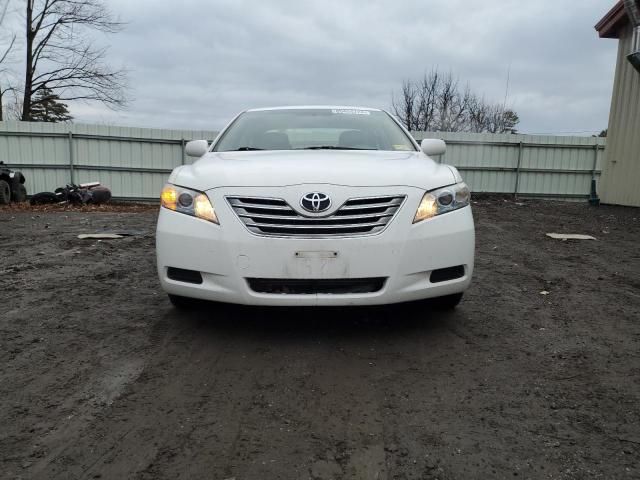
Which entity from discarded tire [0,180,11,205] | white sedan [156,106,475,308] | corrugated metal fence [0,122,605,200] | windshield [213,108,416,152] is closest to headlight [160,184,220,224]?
white sedan [156,106,475,308]

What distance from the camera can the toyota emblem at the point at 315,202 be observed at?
2.94m

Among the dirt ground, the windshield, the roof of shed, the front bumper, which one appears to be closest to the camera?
the dirt ground

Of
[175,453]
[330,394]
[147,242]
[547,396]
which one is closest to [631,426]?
[547,396]

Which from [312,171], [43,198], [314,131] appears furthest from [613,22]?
[43,198]

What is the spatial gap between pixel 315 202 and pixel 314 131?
165 centimetres

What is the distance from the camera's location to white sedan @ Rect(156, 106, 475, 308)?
9.57ft

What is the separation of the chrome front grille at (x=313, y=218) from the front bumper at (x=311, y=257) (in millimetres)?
46

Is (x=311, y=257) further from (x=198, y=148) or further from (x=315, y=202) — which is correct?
(x=198, y=148)

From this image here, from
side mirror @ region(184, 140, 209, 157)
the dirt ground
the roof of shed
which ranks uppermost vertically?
the roof of shed

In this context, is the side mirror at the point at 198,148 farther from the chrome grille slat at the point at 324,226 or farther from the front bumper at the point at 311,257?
the chrome grille slat at the point at 324,226

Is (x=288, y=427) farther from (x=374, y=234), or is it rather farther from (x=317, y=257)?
(x=374, y=234)

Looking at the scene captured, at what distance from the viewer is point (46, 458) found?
201cm

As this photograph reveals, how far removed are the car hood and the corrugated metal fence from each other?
40.3 feet

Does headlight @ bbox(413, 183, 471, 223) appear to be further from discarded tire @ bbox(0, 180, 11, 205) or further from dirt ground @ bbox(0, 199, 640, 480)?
discarded tire @ bbox(0, 180, 11, 205)
